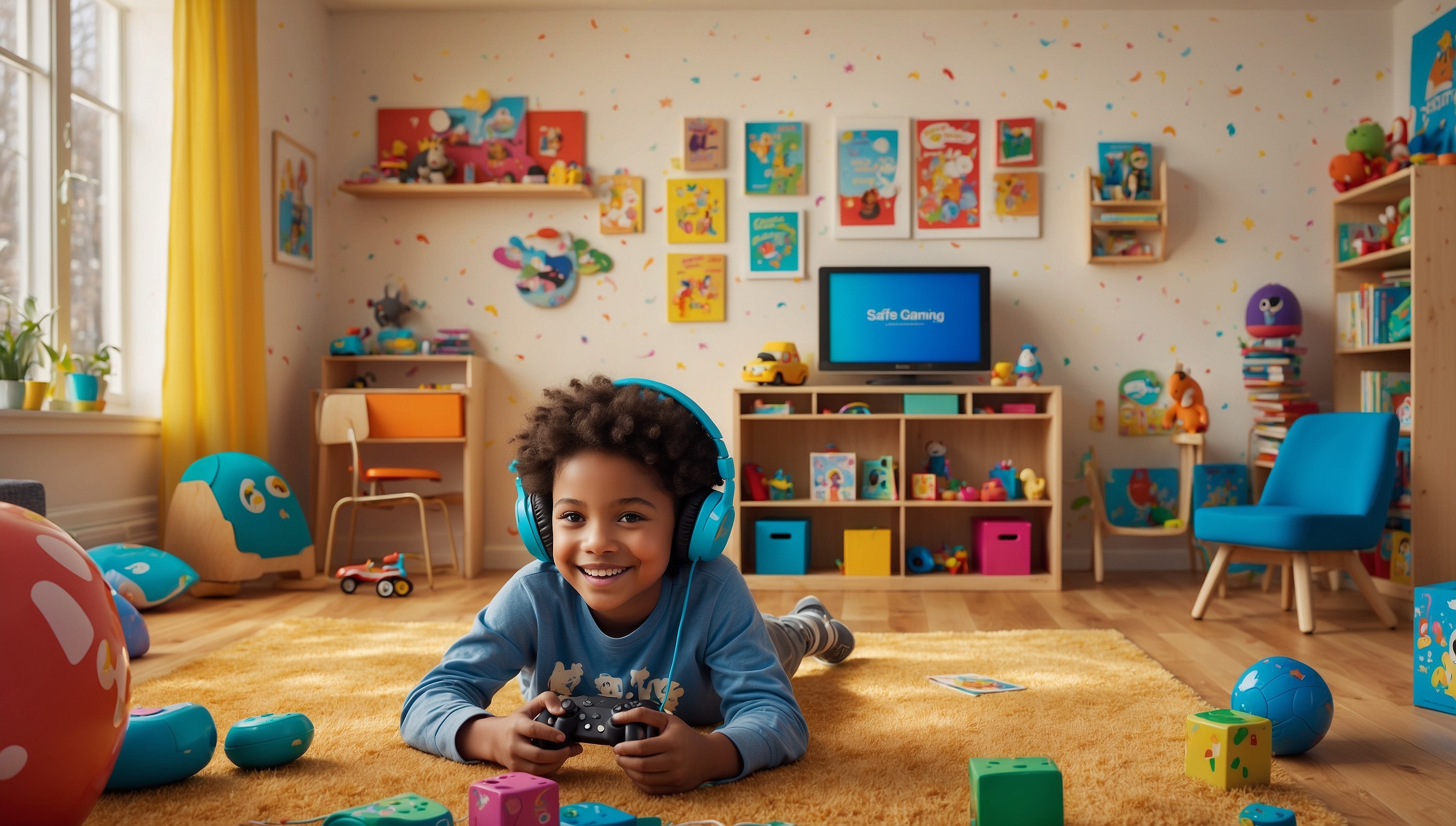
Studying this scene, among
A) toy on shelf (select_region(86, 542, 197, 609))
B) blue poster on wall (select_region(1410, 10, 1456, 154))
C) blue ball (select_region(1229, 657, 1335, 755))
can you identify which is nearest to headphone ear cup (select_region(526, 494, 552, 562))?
blue ball (select_region(1229, 657, 1335, 755))

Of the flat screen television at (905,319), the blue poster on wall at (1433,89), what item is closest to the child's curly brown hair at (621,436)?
the flat screen television at (905,319)

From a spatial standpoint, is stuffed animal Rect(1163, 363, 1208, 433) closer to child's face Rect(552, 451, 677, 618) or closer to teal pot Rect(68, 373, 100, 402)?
child's face Rect(552, 451, 677, 618)

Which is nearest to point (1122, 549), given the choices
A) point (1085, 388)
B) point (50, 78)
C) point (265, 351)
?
point (1085, 388)

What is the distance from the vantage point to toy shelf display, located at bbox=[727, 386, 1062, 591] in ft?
12.0

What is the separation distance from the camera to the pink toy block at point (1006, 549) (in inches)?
146

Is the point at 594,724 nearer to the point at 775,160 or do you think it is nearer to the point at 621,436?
the point at 621,436

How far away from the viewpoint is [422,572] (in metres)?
4.01

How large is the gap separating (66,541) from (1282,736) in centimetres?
167

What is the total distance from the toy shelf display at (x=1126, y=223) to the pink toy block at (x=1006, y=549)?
1.15 meters

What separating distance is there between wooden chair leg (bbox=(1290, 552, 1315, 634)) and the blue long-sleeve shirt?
1933 mm

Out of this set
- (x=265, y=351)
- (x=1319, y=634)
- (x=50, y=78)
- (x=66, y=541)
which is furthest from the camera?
(x=265, y=351)

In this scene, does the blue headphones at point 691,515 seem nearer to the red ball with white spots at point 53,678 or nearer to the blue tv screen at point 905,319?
the red ball with white spots at point 53,678

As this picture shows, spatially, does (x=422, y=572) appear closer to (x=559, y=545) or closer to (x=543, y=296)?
(x=543, y=296)

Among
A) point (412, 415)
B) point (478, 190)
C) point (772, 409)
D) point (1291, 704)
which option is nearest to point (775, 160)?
point (772, 409)
